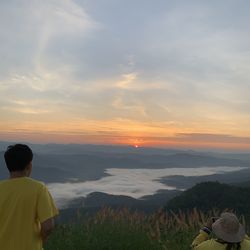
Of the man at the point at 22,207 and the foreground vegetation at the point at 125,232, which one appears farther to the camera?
the foreground vegetation at the point at 125,232

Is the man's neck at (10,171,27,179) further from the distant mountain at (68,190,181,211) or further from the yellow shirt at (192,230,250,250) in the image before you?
the distant mountain at (68,190,181,211)

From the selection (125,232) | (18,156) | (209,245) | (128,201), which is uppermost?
(18,156)

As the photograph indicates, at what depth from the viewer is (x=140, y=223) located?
9391 millimetres

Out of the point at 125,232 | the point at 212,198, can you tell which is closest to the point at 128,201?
the point at 212,198

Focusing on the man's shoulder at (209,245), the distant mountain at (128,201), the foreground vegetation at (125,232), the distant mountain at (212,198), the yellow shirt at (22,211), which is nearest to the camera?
the yellow shirt at (22,211)

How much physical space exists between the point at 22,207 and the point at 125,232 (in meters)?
4.73

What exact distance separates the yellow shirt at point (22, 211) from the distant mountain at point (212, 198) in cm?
3064

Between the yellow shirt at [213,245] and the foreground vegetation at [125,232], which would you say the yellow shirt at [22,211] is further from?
the foreground vegetation at [125,232]

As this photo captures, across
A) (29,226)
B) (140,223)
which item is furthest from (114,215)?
(29,226)

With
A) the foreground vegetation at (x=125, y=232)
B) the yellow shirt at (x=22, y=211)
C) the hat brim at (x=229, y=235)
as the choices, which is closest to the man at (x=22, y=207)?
the yellow shirt at (x=22, y=211)

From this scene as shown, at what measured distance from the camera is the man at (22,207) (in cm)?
416

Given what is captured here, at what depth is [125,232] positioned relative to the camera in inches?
338

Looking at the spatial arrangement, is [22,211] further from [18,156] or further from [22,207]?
[18,156]

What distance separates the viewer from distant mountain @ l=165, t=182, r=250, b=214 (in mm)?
34725
